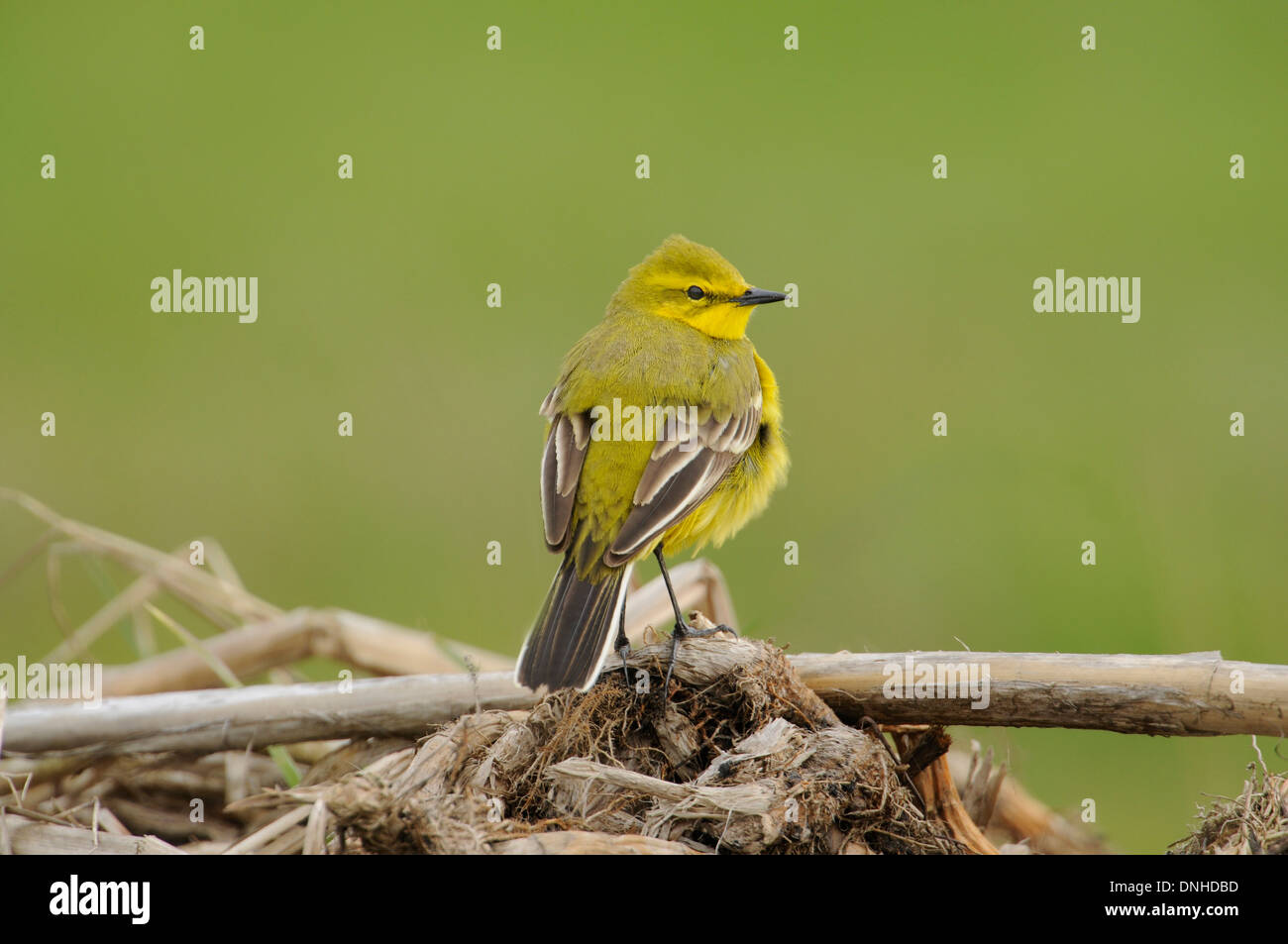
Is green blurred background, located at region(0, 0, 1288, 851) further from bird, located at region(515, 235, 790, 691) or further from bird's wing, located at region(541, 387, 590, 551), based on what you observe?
bird's wing, located at region(541, 387, 590, 551)

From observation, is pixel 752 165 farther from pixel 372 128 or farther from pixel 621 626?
pixel 621 626

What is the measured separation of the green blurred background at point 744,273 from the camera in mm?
10078

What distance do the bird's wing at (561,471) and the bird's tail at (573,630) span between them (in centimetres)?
14

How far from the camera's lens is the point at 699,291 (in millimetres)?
7406

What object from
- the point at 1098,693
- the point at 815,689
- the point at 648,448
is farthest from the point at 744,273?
the point at 1098,693

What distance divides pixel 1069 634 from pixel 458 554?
469cm

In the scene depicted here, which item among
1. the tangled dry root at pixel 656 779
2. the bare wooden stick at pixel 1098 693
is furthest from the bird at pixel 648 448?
the bare wooden stick at pixel 1098 693

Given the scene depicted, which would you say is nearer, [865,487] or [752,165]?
[865,487]

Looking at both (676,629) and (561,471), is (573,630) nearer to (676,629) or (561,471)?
(676,629)

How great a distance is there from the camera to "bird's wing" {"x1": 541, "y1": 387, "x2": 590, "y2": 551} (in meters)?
5.76

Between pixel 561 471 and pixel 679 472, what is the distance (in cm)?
52

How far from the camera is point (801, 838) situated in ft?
13.6

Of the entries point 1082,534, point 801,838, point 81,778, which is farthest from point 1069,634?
point 81,778

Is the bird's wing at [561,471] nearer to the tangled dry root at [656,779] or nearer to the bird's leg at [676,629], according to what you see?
the bird's leg at [676,629]
